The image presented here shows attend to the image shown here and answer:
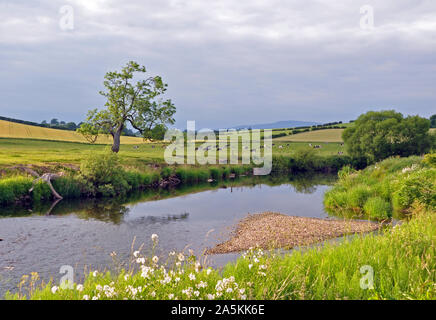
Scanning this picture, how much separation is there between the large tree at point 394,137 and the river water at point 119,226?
2630 cm

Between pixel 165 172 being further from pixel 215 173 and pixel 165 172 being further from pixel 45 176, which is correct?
pixel 45 176

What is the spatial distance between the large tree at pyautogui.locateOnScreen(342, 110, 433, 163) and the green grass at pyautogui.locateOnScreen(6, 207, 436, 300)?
50445 mm

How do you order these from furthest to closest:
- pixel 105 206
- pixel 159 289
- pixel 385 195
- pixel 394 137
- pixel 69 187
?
1. pixel 394 137
2. pixel 69 187
3. pixel 105 206
4. pixel 385 195
5. pixel 159 289

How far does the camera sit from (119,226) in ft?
66.6

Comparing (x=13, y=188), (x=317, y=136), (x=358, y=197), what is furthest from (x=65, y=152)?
(x=317, y=136)

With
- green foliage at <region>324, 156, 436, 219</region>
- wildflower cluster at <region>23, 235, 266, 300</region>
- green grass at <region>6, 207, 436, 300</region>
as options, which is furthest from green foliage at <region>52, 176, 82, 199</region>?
wildflower cluster at <region>23, 235, 266, 300</region>

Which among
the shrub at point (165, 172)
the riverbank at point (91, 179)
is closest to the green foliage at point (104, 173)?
the riverbank at point (91, 179)

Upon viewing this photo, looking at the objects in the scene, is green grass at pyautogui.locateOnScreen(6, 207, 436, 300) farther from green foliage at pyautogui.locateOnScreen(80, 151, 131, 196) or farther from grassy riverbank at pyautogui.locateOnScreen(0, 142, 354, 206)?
green foliage at pyautogui.locateOnScreen(80, 151, 131, 196)

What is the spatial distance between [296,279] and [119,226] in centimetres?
1466

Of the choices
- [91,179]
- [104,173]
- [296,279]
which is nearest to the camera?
[296,279]

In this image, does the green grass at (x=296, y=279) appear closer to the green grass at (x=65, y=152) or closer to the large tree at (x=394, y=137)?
the green grass at (x=65, y=152)
